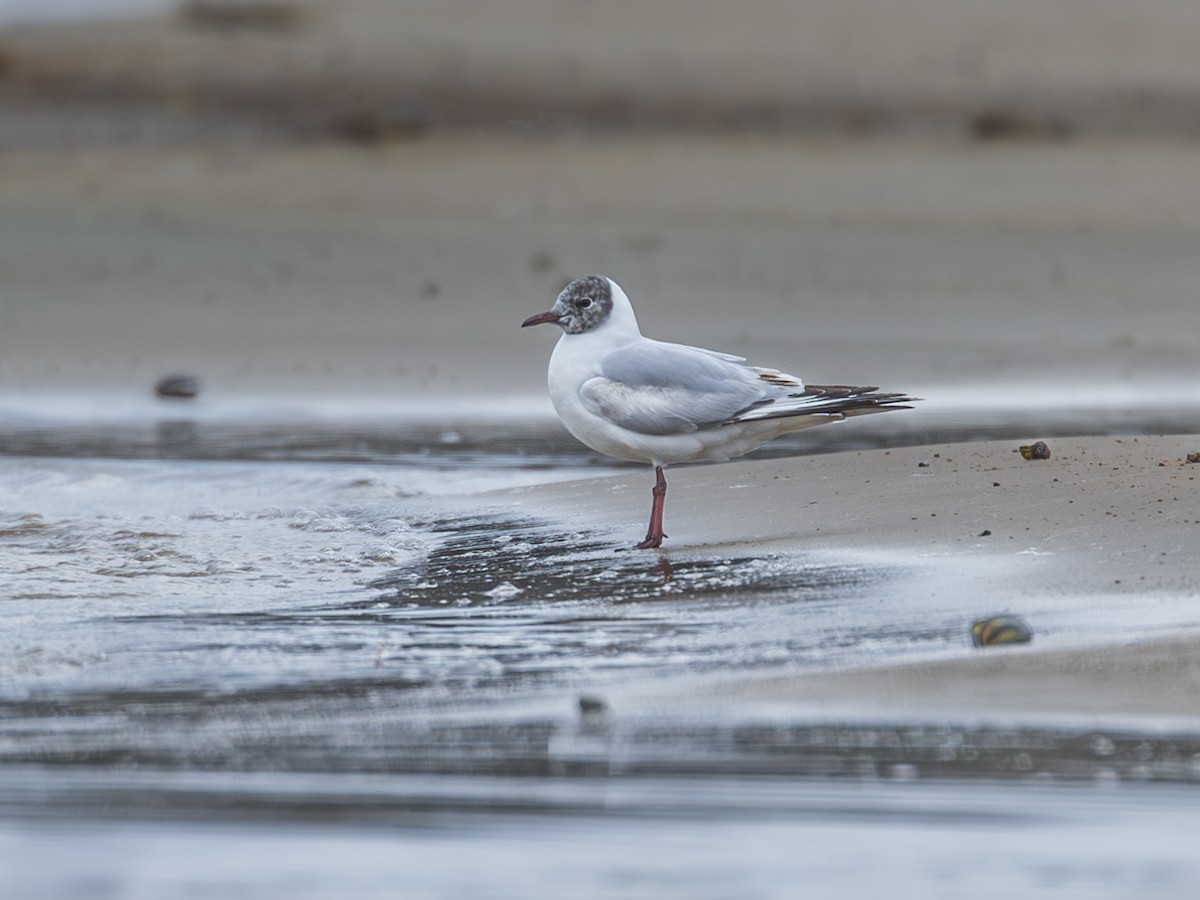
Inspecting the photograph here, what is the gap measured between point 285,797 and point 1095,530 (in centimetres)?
251

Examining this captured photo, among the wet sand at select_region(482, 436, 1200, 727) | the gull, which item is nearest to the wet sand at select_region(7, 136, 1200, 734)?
the wet sand at select_region(482, 436, 1200, 727)

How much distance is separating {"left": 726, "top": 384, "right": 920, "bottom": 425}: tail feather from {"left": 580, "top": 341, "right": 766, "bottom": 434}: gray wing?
0.03m

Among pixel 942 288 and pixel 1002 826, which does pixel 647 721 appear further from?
pixel 942 288

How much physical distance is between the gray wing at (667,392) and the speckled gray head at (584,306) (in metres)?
0.21

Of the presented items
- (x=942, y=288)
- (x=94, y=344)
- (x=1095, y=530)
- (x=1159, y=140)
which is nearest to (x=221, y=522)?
(x=1095, y=530)

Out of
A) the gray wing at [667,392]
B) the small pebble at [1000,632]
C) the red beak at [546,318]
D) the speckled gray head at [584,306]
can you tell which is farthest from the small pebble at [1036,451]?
the small pebble at [1000,632]

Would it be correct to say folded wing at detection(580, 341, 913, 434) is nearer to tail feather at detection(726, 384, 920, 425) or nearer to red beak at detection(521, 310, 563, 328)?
tail feather at detection(726, 384, 920, 425)

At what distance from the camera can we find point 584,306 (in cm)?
532

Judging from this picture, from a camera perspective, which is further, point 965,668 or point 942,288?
point 942,288

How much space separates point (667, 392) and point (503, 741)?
218 cm

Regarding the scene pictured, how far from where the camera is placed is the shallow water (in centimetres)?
250

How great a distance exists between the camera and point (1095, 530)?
455 cm

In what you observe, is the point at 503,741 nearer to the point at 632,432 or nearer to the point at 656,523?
the point at 656,523

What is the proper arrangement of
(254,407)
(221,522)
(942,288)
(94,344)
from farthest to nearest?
(942,288), (94,344), (254,407), (221,522)
